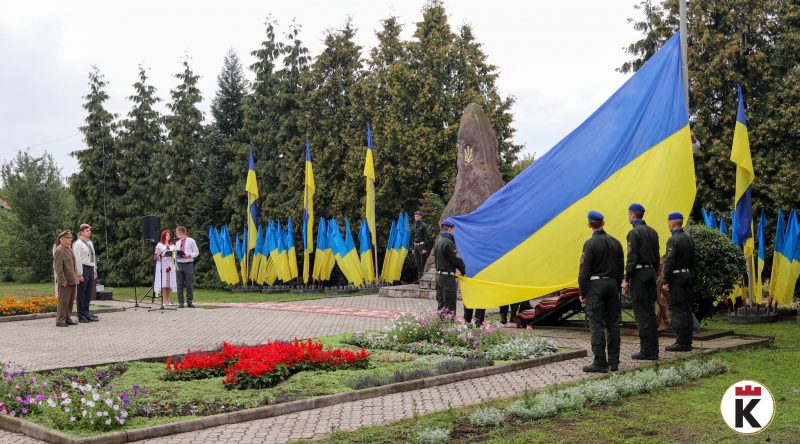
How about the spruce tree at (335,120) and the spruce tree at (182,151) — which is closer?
the spruce tree at (335,120)

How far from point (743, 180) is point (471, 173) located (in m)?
10.1

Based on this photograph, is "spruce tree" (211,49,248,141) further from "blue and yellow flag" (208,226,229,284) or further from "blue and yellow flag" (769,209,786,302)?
"blue and yellow flag" (769,209,786,302)

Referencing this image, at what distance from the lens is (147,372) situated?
10.4 metres

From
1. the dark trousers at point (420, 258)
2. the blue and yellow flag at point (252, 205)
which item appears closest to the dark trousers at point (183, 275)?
the dark trousers at point (420, 258)

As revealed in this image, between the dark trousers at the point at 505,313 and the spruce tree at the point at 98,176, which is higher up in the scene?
the spruce tree at the point at 98,176

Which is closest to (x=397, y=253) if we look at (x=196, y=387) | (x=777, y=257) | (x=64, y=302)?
(x=64, y=302)

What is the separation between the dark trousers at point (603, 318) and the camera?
9852 millimetres

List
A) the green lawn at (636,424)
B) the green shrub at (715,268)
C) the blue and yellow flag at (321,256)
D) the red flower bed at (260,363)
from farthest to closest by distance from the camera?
the blue and yellow flag at (321,256), the green shrub at (715,268), the red flower bed at (260,363), the green lawn at (636,424)

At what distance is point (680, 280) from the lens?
11.4 metres

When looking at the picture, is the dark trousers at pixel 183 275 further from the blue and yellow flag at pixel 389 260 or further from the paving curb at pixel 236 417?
the paving curb at pixel 236 417

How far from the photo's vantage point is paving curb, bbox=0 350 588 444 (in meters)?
6.81

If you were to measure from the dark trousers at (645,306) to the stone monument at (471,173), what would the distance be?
1222 cm

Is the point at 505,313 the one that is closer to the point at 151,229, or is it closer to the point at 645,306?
the point at 645,306

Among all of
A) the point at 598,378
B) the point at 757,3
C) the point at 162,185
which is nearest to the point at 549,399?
the point at 598,378
